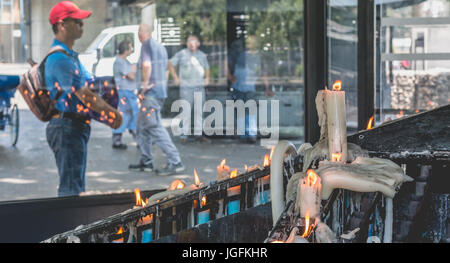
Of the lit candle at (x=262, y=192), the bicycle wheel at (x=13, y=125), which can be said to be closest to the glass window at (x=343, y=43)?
the bicycle wheel at (x=13, y=125)

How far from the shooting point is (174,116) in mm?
6199

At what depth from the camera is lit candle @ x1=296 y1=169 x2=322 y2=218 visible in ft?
6.71

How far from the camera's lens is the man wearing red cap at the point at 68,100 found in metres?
5.55

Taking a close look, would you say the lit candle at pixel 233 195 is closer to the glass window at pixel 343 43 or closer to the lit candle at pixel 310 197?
the lit candle at pixel 310 197

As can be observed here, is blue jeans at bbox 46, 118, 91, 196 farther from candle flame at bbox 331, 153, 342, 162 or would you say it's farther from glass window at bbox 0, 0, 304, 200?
candle flame at bbox 331, 153, 342, 162

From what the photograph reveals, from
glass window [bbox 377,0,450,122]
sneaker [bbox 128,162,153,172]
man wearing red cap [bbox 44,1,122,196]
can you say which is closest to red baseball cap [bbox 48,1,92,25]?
man wearing red cap [bbox 44,1,122,196]

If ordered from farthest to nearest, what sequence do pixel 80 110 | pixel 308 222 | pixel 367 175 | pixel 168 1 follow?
pixel 168 1 → pixel 80 110 → pixel 367 175 → pixel 308 222

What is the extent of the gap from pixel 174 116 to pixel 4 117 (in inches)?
56.5

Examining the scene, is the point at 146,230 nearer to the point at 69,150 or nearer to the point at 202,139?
the point at 69,150

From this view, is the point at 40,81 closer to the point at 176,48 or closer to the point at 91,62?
the point at 91,62

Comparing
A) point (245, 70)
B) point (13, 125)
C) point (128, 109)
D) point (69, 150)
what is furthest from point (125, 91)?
point (245, 70)

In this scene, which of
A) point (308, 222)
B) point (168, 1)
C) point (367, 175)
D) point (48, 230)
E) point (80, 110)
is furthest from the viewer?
point (168, 1)
